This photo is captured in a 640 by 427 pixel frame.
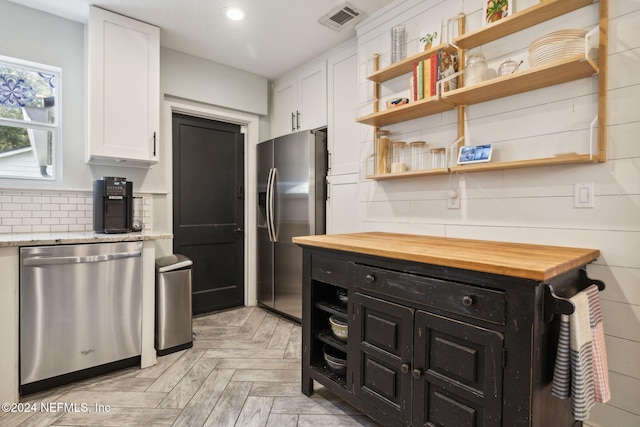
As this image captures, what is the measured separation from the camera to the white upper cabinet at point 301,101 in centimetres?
321

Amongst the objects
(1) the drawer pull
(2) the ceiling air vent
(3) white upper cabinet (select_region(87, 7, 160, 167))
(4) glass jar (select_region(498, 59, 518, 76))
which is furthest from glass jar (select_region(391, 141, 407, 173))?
(3) white upper cabinet (select_region(87, 7, 160, 167))

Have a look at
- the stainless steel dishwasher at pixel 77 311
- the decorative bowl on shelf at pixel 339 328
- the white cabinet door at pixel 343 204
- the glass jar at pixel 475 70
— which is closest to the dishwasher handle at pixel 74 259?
the stainless steel dishwasher at pixel 77 311

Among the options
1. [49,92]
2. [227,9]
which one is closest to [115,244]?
[49,92]

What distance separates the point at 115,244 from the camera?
2.16m

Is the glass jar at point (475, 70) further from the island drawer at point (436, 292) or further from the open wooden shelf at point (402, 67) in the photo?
the island drawer at point (436, 292)

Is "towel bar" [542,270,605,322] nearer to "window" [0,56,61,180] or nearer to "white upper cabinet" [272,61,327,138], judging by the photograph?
"white upper cabinet" [272,61,327,138]

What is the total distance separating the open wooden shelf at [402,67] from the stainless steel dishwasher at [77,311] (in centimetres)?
207

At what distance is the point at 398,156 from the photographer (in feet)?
7.68

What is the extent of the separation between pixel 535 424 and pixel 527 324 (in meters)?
0.35

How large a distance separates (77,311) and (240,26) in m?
2.41

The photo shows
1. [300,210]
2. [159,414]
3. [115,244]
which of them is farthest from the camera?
[300,210]

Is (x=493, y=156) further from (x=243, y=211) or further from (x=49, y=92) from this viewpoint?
(x=49, y=92)

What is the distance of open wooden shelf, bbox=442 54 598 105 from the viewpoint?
1436 mm

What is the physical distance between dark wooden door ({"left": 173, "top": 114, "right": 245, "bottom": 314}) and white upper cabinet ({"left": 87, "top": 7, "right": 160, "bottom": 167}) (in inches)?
22.0
